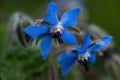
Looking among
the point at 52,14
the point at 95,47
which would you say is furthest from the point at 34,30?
the point at 95,47

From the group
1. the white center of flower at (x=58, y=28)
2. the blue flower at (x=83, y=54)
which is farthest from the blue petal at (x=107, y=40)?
the white center of flower at (x=58, y=28)

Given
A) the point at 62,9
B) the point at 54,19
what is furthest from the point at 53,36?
the point at 62,9

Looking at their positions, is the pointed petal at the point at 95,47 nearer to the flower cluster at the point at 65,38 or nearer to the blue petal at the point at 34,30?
the flower cluster at the point at 65,38

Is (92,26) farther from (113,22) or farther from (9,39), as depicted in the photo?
(113,22)

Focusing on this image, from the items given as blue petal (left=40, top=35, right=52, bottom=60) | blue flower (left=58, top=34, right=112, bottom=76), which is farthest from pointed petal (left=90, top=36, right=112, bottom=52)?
blue petal (left=40, top=35, right=52, bottom=60)

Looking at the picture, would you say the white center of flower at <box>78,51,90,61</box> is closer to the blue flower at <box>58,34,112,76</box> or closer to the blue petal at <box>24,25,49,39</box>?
the blue flower at <box>58,34,112,76</box>

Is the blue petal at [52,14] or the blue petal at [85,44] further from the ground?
the blue petal at [52,14]
